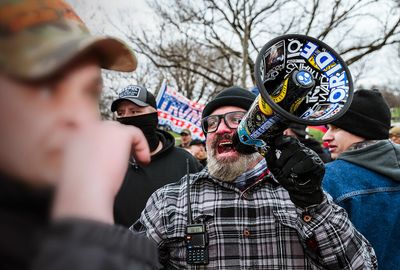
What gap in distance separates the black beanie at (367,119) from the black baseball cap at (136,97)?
1.66 metres

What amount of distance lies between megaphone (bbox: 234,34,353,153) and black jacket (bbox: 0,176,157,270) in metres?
1.03

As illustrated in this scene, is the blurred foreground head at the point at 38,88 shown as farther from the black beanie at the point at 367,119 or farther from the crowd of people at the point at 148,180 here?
the black beanie at the point at 367,119

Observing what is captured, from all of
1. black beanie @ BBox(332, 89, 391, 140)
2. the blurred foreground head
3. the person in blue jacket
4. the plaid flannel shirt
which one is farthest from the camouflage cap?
black beanie @ BBox(332, 89, 391, 140)

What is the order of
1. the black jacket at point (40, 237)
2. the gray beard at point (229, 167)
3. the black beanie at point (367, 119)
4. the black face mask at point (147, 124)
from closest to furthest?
the black jacket at point (40, 237) < the gray beard at point (229, 167) < the black beanie at point (367, 119) < the black face mask at point (147, 124)

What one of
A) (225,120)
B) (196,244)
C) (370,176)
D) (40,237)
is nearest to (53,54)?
(40,237)

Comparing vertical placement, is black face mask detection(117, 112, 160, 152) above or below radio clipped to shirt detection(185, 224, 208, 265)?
below

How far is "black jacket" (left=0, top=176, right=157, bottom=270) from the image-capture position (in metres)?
0.47

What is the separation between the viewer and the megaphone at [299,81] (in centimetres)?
148

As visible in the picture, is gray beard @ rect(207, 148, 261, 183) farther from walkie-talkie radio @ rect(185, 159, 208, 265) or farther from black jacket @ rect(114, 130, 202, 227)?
black jacket @ rect(114, 130, 202, 227)

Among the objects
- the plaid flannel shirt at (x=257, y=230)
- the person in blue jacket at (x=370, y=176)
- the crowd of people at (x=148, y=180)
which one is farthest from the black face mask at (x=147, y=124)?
the person in blue jacket at (x=370, y=176)

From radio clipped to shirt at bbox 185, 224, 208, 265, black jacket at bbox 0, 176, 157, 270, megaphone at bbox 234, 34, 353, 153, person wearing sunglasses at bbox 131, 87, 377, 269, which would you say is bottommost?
A: radio clipped to shirt at bbox 185, 224, 208, 265

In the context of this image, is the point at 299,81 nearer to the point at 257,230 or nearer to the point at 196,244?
the point at 257,230

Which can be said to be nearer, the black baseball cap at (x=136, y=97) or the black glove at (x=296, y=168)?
A: the black glove at (x=296, y=168)

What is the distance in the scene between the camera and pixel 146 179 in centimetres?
303
